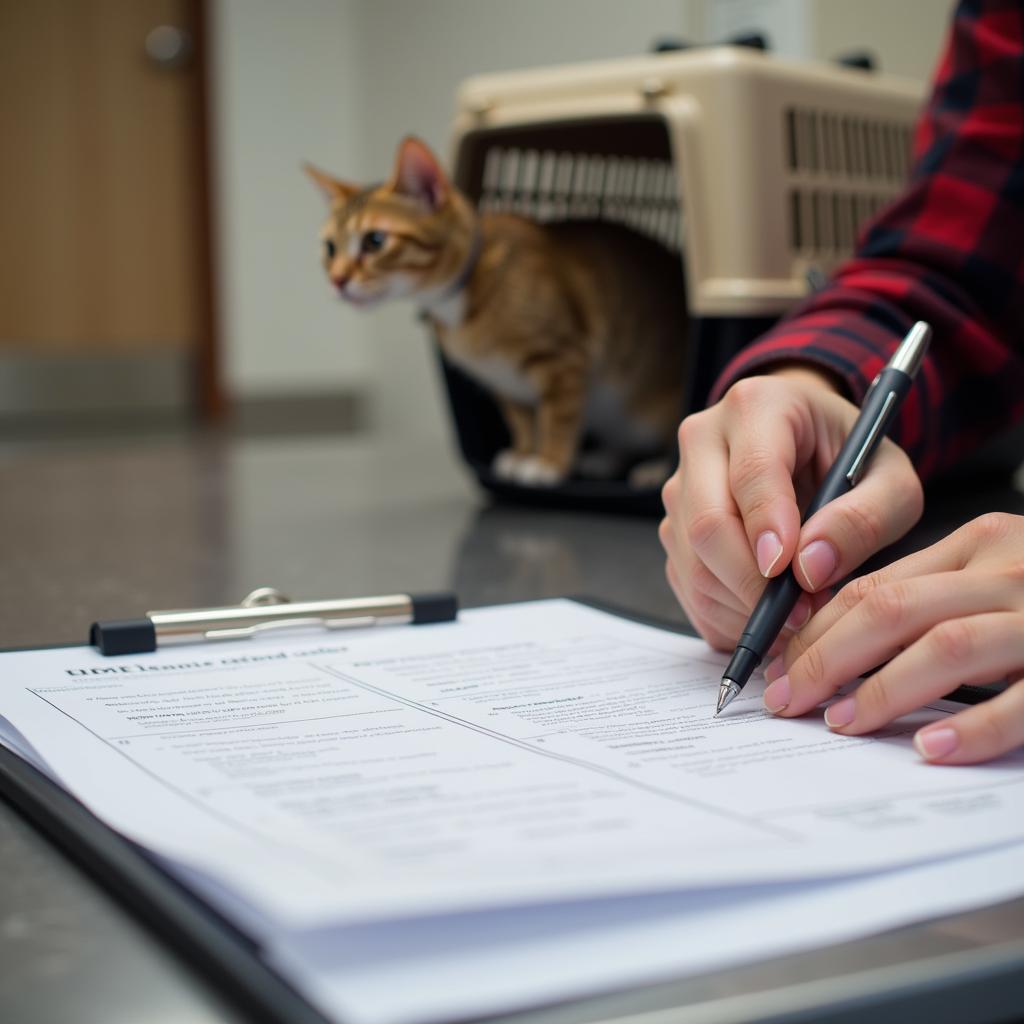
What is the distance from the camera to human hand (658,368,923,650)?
423mm

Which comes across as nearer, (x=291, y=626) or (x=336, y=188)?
(x=291, y=626)

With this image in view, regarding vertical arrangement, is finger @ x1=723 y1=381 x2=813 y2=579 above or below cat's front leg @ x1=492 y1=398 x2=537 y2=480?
above

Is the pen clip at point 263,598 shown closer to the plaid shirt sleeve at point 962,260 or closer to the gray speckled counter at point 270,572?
the gray speckled counter at point 270,572

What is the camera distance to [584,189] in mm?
1223

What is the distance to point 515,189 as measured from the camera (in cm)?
116

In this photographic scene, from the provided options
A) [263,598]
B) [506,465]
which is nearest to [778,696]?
[263,598]

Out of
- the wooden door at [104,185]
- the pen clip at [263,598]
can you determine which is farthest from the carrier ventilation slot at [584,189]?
the wooden door at [104,185]

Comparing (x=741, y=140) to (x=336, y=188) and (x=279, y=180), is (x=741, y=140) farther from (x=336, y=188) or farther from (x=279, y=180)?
(x=279, y=180)

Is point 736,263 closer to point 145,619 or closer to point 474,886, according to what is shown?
point 145,619

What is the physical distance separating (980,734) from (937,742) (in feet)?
0.04

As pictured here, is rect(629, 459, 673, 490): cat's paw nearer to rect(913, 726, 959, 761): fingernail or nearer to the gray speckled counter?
the gray speckled counter

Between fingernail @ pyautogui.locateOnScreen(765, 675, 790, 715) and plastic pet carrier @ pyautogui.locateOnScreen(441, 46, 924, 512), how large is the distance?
0.43m

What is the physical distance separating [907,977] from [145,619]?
1.09ft

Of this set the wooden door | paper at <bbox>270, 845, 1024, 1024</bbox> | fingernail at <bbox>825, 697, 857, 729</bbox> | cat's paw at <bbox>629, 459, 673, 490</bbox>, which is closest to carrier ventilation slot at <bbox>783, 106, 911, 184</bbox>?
cat's paw at <bbox>629, 459, 673, 490</bbox>
